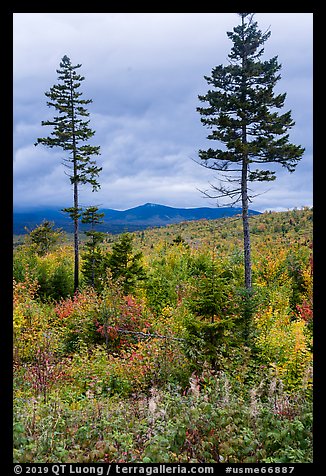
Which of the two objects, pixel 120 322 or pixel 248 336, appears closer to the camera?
pixel 248 336

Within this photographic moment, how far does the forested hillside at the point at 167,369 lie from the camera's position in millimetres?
4293

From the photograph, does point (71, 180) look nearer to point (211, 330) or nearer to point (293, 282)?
point (293, 282)

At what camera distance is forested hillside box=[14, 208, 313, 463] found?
4293 mm

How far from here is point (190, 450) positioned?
14.3 feet

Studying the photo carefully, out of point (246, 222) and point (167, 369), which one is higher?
point (246, 222)

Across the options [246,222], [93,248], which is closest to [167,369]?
[246,222]

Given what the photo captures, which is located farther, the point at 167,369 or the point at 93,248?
the point at 93,248

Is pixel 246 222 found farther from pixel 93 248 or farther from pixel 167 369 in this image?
pixel 93 248

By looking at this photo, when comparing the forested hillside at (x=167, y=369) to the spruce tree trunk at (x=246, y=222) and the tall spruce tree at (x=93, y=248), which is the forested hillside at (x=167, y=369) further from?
the spruce tree trunk at (x=246, y=222)

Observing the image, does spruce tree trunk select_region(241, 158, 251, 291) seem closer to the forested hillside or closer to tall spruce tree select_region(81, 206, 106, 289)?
the forested hillside

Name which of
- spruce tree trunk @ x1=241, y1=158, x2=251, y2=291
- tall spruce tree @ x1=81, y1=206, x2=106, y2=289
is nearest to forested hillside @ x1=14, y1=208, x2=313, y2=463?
tall spruce tree @ x1=81, y1=206, x2=106, y2=289

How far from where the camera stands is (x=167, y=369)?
8.54m
